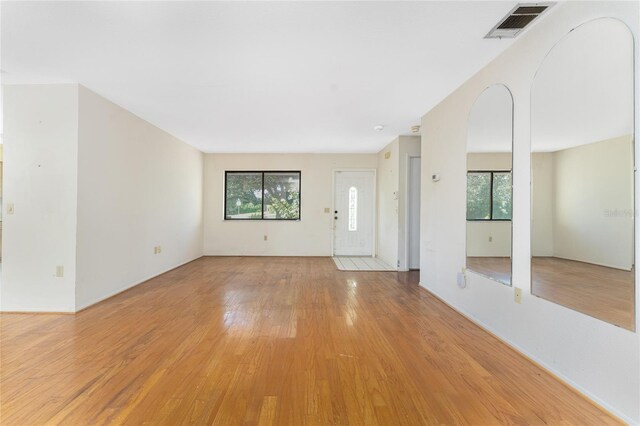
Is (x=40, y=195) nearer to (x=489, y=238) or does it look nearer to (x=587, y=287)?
(x=489, y=238)

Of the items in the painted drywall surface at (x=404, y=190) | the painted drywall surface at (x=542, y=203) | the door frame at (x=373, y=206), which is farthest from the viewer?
the door frame at (x=373, y=206)

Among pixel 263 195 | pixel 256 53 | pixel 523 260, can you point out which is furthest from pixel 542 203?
pixel 263 195

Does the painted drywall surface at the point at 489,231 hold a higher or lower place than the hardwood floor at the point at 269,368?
higher

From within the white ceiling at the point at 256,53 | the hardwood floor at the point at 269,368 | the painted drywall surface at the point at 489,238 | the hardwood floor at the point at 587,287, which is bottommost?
the hardwood floor at the point at 269,368

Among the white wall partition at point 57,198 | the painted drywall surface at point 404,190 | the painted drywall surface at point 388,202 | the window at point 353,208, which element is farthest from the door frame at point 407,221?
the white wall partition at point 57,198

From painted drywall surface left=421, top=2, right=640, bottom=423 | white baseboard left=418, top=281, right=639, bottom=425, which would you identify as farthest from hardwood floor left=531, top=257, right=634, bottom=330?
white baseboard left=418, top=281, right=639, bottom=425

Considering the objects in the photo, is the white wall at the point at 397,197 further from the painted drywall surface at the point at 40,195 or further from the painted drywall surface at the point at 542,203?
the painted drywall surface at the point at 40,195

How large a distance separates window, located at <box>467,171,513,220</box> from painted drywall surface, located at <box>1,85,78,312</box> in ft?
13.3

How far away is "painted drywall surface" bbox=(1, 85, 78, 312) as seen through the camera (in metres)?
2.92

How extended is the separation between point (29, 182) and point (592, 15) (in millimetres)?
4834

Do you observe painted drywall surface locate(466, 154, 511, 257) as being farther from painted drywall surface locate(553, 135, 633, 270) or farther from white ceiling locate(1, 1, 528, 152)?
white ceiling locate(1, 1, 528, 152)

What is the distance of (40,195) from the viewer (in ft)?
9.62

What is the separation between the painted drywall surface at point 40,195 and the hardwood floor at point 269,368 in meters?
0.29

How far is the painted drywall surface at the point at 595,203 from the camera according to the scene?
1.49m
